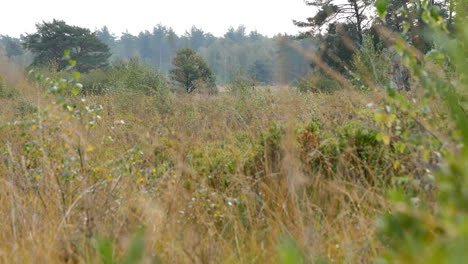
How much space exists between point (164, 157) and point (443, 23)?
347cm

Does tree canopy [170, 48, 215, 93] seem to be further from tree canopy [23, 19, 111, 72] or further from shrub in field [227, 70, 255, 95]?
tree canopy [23, 19, 111, 72]

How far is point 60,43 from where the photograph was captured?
113ft

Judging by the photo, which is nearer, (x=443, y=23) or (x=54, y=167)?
(x=443, y=23)

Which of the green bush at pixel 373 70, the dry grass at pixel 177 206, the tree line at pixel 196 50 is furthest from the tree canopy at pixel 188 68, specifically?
the dry grass at pixel 177 206

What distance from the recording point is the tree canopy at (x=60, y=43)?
33656 millimetres

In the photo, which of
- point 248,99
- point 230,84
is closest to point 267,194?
point 248,99

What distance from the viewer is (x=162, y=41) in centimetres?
10519

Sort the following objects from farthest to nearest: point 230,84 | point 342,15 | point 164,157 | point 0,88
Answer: point 342,15 < point 0,88 < point 230,84 < point 164,157

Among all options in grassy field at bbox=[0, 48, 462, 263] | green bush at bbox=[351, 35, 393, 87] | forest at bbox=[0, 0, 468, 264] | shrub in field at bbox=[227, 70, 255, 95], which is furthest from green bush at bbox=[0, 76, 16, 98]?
green bush at bbox=[351, 35, 393, 87]

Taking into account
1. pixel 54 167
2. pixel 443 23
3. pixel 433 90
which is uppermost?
pixel 443 23

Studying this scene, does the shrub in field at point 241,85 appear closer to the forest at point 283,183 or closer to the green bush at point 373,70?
the green bush at point 373,70

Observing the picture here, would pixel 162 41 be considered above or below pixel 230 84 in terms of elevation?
above

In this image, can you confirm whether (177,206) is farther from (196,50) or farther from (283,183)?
(196,50)

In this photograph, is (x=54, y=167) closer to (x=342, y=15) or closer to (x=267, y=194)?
(x=267, y=194)
